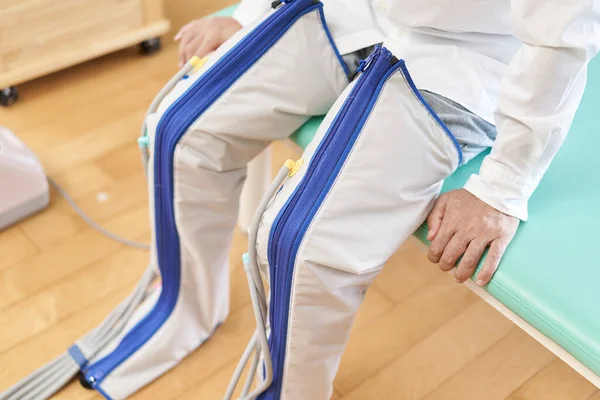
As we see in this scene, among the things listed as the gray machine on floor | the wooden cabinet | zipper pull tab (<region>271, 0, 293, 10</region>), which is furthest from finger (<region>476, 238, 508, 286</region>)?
the wooden cabinet

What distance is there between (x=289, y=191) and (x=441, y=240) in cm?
19

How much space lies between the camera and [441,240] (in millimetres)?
807

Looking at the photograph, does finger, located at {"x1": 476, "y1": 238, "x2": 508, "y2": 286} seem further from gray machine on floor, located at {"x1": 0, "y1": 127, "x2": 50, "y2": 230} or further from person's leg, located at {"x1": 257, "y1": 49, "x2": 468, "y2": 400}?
gray machine on floor, located at {"x1": 0, "y1": 127, "x2": 50, "y2": 230}

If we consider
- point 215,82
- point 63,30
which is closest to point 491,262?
point 215,82

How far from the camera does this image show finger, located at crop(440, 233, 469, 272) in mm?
793

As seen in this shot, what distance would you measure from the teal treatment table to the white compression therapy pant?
111mm

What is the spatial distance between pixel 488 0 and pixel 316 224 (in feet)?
1.17

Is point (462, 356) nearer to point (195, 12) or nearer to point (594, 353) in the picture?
point (594, 353)

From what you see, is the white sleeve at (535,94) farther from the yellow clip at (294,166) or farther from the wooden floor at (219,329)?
the wooden floor at (219,329)

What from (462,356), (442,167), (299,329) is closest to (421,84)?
(442,167)

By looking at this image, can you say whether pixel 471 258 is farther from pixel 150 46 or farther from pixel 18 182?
pixel 150 46

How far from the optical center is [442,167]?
819mm

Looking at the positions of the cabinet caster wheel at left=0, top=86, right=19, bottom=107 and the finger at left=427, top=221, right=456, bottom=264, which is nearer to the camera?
the finger at left=427, top=221, right=456, bottom=264

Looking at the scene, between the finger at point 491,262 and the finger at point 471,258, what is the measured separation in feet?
0.03
